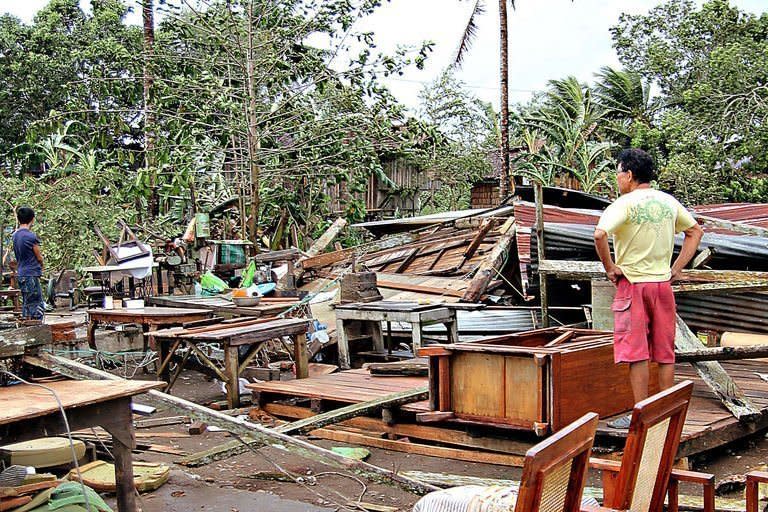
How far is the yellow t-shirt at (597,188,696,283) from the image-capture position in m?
5.55

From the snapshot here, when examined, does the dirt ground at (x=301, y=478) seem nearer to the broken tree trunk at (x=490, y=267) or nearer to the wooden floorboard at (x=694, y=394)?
the wooden floorboard at (x=694, y=394)

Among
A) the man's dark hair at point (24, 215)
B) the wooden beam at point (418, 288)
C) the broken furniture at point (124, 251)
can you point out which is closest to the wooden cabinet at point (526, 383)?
the wooden beam at point (418, 288)

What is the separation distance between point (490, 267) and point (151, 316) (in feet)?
16.2

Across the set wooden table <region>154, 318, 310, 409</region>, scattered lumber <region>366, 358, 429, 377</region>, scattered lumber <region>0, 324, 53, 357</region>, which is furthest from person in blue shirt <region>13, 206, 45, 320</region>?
scattered lumber <region>0, 324, 53, 357</region>

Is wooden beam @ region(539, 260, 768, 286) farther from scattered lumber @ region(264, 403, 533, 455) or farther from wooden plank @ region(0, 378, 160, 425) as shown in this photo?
wooden plank @ region(0, 378, 160, 425)

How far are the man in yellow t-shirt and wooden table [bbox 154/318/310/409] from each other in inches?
164

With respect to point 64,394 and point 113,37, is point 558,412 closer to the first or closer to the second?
point 64,394

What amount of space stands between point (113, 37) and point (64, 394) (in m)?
22.2

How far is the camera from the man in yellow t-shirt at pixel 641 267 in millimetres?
5551

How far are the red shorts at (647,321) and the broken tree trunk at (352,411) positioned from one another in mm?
2142

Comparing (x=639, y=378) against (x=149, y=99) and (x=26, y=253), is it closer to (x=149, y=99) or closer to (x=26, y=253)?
(x=26, y=253)

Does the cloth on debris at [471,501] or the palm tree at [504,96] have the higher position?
the palm tree at [504,96]

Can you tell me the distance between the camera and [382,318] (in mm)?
9477

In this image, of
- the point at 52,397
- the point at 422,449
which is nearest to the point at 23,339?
the point at 52,397
